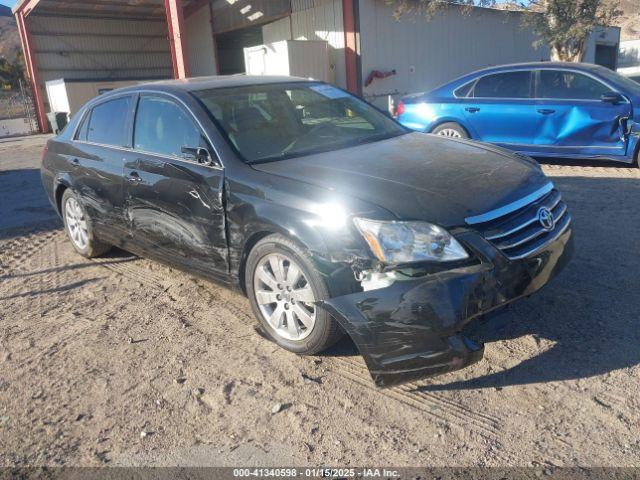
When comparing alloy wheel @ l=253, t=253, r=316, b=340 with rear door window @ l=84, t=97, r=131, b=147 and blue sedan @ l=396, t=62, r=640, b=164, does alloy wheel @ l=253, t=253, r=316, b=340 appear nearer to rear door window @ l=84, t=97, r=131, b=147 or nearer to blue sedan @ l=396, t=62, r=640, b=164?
rear door window @ l=84, t=97, r=131, b=147

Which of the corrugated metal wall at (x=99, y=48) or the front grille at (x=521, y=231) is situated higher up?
the corrugated metal wall at (x=99, y=48)

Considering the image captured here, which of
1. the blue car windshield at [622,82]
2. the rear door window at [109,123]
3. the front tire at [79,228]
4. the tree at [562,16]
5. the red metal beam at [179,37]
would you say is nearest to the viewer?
the rear door window at [109,123]

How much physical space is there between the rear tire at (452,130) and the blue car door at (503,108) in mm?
156

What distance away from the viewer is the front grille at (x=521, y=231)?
3.01m

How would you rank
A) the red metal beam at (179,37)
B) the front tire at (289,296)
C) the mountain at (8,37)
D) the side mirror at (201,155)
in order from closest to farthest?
the front tire at (289,296)
the side mirror at (201,155)
the red metal beam at (179,37)
the mountain at (8,37)

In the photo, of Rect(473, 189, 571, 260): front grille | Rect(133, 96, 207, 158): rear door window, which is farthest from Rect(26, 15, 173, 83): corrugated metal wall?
Rect(473, 189, 571, 260): front grille

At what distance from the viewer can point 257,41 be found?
87.1 ft

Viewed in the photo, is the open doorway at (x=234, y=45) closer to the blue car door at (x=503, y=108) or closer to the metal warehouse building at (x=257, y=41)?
the metal warehouse building at (x=257, y=41)

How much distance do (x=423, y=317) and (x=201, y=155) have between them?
190cm

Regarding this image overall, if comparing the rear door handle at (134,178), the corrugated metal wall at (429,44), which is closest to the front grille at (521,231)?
the rear door handle at (134,178)

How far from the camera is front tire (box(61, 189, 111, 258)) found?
17.8 feet

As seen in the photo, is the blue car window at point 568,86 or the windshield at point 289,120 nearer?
the windshield at point 289,120

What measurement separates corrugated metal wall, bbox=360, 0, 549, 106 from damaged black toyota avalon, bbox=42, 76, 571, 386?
1455cm

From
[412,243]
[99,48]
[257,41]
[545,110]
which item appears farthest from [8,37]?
[412,243]
